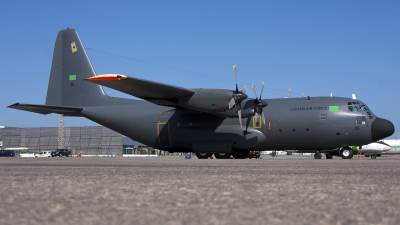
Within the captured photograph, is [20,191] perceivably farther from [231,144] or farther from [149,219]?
[231,144]

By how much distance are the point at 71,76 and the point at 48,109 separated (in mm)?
3469

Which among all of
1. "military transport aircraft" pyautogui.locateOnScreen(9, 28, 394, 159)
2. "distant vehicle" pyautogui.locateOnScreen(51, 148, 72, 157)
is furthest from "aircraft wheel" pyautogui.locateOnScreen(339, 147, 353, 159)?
"distant vehicle" pyautogui.locateOnScreen(51, 148, 72, 157)

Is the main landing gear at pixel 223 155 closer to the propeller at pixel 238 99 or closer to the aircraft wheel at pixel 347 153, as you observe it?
the propeller at pixel 238 99

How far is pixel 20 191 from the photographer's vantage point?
420 cm

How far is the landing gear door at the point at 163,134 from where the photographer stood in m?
23.2

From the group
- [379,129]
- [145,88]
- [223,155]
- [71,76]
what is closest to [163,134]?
[223,155]

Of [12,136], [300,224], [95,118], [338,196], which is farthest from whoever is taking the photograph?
[12,136]

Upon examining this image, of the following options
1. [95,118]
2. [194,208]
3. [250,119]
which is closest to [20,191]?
[194,208]

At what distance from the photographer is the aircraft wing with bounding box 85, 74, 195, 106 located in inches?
747

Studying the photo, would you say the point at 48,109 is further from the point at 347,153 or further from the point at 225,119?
the point at 347,153

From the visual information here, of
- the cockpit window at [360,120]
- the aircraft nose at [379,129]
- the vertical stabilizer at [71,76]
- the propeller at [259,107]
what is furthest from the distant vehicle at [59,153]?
the aircraft nose at [379,129]

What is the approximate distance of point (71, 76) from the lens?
84.4 ft

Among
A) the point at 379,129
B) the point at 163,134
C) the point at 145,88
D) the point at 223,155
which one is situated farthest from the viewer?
the point at 223,155

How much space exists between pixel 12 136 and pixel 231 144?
65.6 meters
